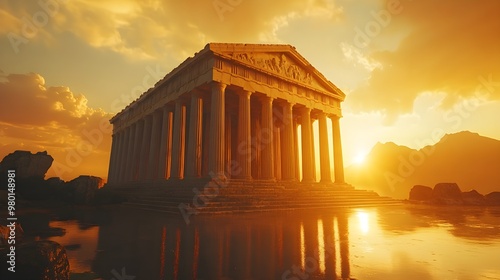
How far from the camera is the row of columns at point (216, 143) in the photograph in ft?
73.2

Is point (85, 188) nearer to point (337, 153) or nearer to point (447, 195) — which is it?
point (337, 153)

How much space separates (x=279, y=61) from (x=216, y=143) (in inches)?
479

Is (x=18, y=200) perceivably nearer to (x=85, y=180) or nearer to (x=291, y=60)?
(x=85, y=180)

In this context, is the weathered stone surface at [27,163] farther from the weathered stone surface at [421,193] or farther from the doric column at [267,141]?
the weathered stone surface at [421,193]

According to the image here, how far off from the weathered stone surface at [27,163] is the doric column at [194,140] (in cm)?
1183

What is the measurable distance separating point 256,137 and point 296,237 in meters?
24.8

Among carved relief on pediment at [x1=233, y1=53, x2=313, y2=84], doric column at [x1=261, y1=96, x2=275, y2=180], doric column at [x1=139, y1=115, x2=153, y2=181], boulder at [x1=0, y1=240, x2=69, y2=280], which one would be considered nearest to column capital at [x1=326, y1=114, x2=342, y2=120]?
carved relief on pediment at [x1=233, y1=53, x2=313, y2=84]

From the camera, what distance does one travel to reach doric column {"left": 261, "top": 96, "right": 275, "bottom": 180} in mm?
Result: 24109

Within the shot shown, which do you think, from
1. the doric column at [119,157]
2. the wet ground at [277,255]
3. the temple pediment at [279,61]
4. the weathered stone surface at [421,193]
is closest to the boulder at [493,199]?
the weathered stone surface at [421,193]

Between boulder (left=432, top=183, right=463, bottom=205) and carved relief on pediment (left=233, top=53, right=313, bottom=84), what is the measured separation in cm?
1924

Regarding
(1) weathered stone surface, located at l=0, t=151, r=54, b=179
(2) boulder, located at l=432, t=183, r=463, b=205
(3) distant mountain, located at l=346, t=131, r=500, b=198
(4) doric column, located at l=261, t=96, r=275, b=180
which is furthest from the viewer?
(3) distant mountain, located at l=346, t=131, r=500, b=198

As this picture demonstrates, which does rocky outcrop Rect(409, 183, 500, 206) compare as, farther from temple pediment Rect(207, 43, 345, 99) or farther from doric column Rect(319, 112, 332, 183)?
temple pediment Rect(207, 43, 345, 99)

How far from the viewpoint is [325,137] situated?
3145cm

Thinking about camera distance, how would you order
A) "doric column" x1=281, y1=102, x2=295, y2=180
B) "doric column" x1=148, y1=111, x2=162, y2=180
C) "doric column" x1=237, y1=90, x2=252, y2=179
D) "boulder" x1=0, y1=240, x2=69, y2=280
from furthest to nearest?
"doric column" x1=148, y1=111, x2=162, y2=180 → "doric column" x1=281, y1=102, x2=295, y2=180 → "doric column" x1=237, y1=90, x2=252, y2=179 → "boulder" x1=0, y1=240, x2=69, y2=280
